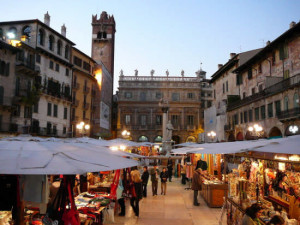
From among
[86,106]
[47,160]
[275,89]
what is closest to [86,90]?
[86,106]

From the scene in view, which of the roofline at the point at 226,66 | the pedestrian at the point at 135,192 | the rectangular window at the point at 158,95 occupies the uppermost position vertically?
the roofline at the point at 226,66

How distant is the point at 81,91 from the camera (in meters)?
41.5

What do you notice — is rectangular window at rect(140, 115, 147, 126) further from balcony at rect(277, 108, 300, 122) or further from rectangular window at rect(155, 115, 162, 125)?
balcony at rect(277, 108, 300, 122)

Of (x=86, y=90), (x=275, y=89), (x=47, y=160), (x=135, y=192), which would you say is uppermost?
(x=86, y=90)

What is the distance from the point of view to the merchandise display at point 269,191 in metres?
7.09

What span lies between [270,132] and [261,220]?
22.5 metres

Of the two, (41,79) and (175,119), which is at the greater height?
(41,79)

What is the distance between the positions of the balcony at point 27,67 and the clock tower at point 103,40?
76.1 feet

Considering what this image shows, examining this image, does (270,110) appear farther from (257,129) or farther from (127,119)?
(127,119)

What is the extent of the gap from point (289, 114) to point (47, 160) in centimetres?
2288

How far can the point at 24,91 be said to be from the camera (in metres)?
28.7

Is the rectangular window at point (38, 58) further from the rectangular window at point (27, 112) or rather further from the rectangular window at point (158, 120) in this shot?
the rectangular window at point (158, 120)

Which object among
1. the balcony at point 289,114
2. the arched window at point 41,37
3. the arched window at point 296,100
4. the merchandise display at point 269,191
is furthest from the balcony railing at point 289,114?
the arched window at point 41,37

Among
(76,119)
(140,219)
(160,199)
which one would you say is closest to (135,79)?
(76,119)
